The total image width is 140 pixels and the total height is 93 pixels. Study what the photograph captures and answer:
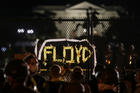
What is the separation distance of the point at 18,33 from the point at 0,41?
24.4 inches

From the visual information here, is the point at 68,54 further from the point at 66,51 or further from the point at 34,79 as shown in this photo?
the point at 34,79

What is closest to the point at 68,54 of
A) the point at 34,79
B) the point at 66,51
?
the point at 66,51

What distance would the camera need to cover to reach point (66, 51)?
8242mm

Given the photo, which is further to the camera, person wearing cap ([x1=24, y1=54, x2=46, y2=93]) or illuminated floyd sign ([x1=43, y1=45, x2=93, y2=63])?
illuminated floyd sign ([x1=43, y1=45, x2=93, y2=63])

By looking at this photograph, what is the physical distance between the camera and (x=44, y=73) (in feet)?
28.4

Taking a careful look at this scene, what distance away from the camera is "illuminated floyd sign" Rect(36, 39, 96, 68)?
26.7 feet

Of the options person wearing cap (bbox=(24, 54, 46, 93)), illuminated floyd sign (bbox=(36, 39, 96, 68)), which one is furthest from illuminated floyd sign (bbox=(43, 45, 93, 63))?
person wearing cap (bbox=(24, 54, 46, 93))

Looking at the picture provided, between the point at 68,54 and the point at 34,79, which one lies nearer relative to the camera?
the point at 34,79

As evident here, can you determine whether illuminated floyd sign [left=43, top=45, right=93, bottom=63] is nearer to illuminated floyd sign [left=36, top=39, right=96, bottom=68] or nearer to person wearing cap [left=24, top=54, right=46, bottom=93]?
illuminated floyd sign [left=36, top=39, right=96, bottom=68]

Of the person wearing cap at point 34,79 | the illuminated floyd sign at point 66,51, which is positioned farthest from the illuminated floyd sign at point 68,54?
the person wearing cap at point 34,79

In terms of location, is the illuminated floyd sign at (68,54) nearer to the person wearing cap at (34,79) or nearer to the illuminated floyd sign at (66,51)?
the illuminated floyd sign at (66,51)

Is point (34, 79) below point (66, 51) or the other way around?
below

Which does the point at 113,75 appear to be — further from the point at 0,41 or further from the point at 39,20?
the point at 0,41

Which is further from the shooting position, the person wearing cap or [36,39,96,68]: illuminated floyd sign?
[36,39,96,68]: illuminated floyd sign
